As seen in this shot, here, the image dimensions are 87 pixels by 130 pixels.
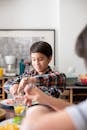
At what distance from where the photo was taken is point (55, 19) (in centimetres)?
422

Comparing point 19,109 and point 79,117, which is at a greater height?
point 79,117

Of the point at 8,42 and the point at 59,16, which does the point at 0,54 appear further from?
the point at 59,16

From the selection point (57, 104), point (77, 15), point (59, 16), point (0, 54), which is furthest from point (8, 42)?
point (57, 104)

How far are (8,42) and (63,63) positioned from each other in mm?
974

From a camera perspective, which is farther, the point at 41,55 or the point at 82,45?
the point at 41,55

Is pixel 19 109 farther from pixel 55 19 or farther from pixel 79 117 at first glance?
pixel 55 19

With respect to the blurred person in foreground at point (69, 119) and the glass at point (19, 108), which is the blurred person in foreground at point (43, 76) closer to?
the glass at point (19, 108)

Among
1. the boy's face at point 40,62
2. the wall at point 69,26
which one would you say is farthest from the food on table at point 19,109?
the wall at point 69,26

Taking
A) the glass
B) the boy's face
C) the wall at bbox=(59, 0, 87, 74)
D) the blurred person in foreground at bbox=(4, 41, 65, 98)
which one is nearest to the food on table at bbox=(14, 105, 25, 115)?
the glass

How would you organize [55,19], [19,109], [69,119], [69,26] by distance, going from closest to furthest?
[69,119]
[19,109]
[69,26]
[55,19]

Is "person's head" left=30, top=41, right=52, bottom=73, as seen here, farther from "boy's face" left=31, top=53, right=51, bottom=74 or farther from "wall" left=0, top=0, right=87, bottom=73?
"wall" left=0, top=0, right=87, bottom=73

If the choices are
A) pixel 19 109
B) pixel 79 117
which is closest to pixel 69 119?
pixel 79 117

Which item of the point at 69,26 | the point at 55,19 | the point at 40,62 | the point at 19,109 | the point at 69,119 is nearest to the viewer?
the point at 69,119

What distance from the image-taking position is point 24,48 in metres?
4.25
